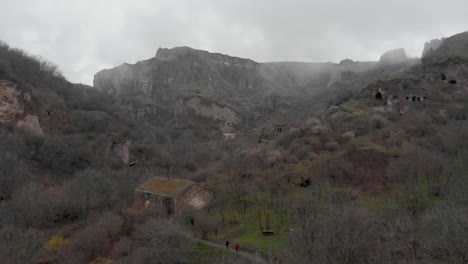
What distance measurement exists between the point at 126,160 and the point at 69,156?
11.5 m

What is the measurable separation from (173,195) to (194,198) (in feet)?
7.33

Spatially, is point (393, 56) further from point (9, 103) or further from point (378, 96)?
point (9, 103)

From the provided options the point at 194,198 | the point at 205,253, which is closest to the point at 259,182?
the point at 194,198

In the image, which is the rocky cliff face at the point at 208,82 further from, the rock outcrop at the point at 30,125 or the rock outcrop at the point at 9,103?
the rock outcrop at the point at 9,103

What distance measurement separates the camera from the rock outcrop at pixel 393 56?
123 metres

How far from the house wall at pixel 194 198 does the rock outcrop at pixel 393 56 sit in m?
109

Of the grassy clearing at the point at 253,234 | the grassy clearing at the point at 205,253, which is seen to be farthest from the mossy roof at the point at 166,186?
the grassy clearing at the point at 205,253

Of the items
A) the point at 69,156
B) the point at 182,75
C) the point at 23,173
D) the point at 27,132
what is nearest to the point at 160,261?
the point at 23,173

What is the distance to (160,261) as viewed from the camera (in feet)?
63.4

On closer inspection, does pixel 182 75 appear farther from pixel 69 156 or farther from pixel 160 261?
pixel 160 261

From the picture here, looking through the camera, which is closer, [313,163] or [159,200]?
[159,200]

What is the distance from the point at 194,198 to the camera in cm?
3092

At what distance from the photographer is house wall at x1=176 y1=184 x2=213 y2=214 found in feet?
97.4

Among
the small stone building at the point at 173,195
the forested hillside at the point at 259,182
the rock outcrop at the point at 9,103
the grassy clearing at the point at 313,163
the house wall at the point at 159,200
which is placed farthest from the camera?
the rock outcrop at the point at 9,103
